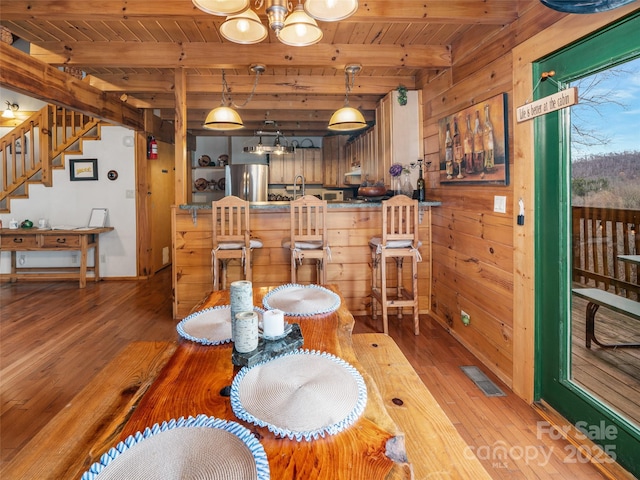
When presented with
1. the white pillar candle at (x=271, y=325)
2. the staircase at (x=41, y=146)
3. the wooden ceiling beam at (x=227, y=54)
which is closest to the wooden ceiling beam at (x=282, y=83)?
the wooden ceiling beam at (x=227, y=54)

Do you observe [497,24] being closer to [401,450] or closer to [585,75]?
[585,75]

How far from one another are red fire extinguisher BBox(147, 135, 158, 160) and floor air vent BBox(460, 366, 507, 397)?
17.9ft

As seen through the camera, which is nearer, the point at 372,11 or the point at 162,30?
the point at 372,11

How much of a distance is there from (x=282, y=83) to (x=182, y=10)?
197cm

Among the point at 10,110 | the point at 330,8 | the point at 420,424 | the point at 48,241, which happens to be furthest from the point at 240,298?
the point at 10,110

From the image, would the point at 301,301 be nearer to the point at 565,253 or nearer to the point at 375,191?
the point at 565,253

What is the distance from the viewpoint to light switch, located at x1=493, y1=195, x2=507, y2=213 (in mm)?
2504

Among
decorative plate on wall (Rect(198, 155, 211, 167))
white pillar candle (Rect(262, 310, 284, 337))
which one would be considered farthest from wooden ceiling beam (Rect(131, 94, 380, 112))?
white pillar candle (Rect(262, 310, 284, 337))

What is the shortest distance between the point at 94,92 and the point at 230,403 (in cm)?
A: 482

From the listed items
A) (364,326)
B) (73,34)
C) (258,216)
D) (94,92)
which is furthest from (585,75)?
(94,92)

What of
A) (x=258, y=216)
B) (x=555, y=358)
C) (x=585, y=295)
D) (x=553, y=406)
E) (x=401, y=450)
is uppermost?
(x=258, y=216)

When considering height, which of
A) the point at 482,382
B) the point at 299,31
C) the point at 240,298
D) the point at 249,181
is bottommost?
the point at 482,382

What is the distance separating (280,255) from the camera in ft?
12.6

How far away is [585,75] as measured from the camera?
1.83 metres
